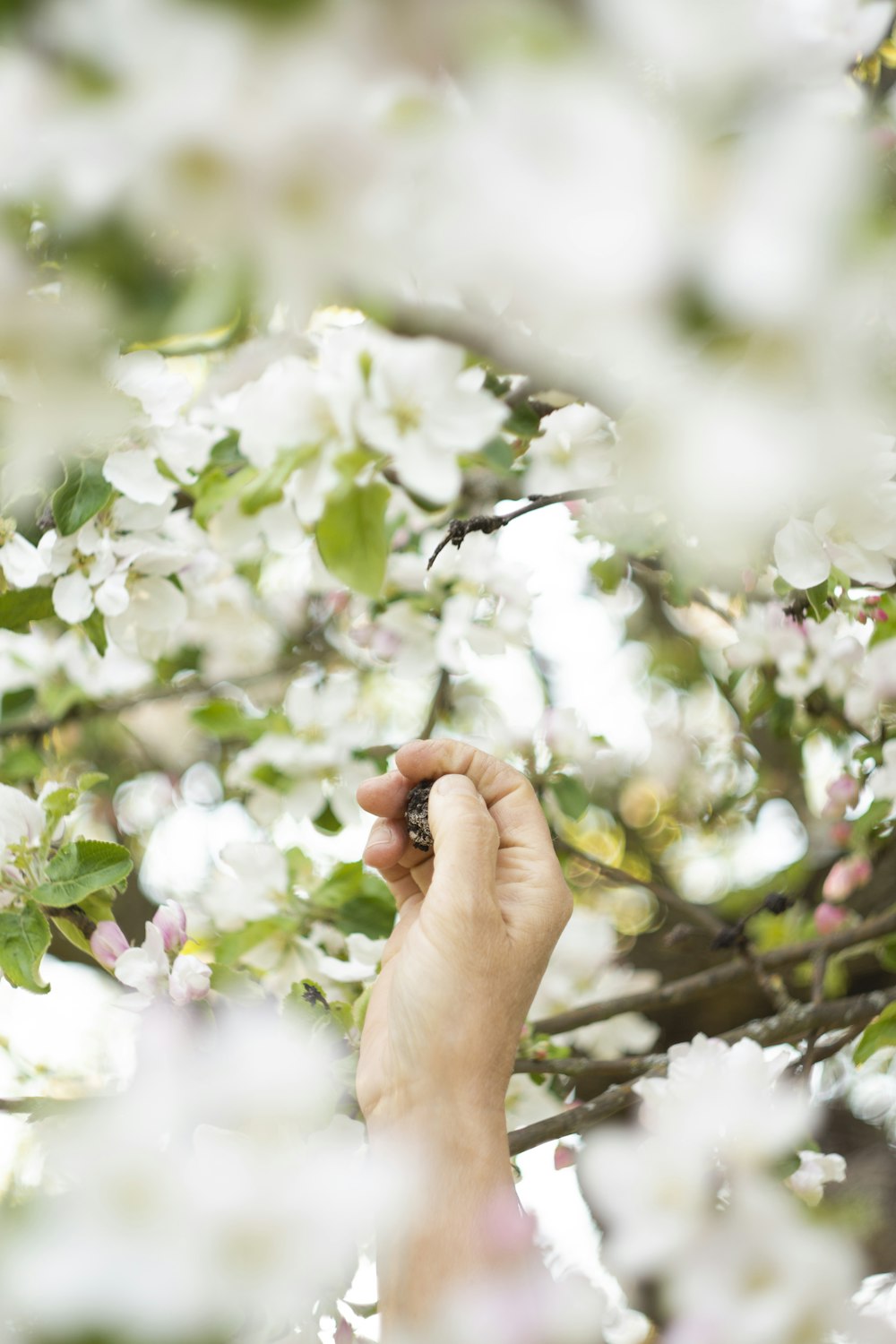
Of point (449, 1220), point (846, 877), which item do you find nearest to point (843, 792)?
point (846, 877)

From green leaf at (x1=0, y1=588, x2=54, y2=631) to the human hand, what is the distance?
1.52 ft

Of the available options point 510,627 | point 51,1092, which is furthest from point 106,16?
point 51,1092

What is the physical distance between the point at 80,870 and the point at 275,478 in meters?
0.55

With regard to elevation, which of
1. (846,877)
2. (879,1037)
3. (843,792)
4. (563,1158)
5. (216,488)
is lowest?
(563,1158)

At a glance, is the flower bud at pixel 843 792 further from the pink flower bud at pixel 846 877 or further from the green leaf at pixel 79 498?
the green leaf at pixel 79 498

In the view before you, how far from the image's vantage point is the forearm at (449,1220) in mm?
816

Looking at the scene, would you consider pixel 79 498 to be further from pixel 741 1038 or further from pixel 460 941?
pixel 741 1038

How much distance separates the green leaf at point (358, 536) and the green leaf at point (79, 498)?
15.1 inches

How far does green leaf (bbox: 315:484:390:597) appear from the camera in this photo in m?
0.73

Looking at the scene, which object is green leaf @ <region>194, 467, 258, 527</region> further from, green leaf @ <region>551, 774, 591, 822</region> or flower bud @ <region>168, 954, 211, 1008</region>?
green leaf @ <region>551, 774, 591, 822</region>

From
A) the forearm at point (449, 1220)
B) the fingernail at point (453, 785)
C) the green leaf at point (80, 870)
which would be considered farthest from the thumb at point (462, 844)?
the green leaf at point (80, 870)

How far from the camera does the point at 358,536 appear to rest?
740 millimetres

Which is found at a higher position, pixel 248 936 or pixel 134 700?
pixel 248 936

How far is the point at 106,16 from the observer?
0.33 meters
